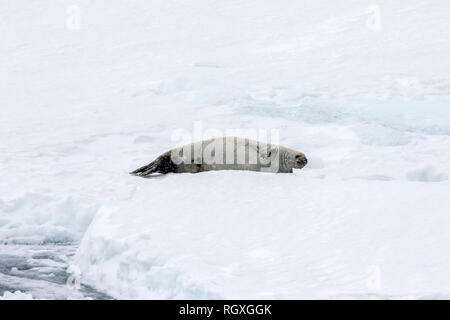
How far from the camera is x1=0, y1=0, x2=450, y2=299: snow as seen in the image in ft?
14.5

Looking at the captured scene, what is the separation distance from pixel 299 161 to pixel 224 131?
1.46m

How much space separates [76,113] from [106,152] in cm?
205

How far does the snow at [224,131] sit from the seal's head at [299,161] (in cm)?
20

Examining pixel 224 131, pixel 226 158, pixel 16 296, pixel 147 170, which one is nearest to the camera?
pixel 16 296

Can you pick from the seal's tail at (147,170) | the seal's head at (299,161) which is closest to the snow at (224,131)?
the seal's tail at (147,170)

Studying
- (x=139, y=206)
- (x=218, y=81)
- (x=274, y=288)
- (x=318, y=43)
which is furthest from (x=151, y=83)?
(x=274, y=288)

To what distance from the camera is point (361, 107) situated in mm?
8641

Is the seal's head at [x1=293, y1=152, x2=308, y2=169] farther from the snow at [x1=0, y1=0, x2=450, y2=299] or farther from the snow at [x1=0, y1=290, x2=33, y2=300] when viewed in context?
the snow at [x1=0, y1=290, x2=33, y2=300]

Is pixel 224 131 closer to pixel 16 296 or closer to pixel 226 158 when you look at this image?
pixel 226 158

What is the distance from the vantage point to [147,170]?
A: 21.5 ft

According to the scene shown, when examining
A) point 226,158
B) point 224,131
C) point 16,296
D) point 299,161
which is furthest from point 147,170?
point 16,296

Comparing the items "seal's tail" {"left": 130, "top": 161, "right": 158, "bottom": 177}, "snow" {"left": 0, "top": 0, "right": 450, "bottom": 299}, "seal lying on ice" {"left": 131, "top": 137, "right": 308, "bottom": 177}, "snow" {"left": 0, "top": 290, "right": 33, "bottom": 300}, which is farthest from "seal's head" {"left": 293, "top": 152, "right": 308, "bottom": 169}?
"snow" {"left": 0, "top": 290, "right": 33, "bottom": 300}

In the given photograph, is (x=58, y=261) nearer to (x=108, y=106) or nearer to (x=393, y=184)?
(x=393, y=184)
